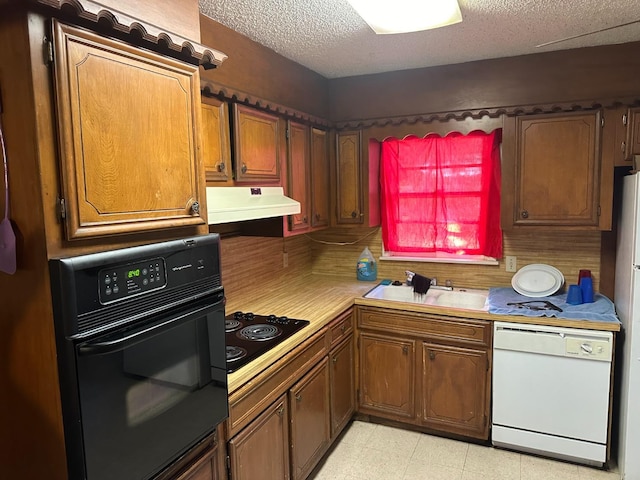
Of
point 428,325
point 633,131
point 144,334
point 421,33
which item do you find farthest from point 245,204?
point 633,131

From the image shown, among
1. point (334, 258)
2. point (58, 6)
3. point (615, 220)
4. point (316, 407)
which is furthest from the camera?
point (334, 258)

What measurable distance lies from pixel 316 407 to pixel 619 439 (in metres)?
1.70

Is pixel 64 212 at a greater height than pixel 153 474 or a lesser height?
greater

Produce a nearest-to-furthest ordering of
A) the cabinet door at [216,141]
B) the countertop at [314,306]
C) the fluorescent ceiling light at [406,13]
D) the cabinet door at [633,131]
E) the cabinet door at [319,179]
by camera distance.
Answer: the fluorescent ceiling light at [406,13] → the cabinet door at [216,141] → the countertop at [314,306] → the cabinet door at [633,131] → the cabinet door at [319,179]

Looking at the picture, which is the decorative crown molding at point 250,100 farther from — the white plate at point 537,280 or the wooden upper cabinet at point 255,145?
the white plate at point 537,280

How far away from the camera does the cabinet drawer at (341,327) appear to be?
2650 mm

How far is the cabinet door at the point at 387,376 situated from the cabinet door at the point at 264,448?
0.94 meters

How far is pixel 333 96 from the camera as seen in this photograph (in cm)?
327

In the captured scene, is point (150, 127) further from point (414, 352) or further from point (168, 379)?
point (414, 352)

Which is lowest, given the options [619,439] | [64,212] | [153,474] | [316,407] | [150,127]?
[619,439]

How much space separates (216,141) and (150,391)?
1.18m

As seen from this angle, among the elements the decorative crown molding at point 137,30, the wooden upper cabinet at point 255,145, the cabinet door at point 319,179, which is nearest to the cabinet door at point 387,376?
the cabinet door at point 319,179

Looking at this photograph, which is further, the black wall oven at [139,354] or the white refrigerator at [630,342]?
the white refrigerator at [630,342]

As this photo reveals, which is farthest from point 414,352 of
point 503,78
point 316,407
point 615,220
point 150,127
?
point 150,127
